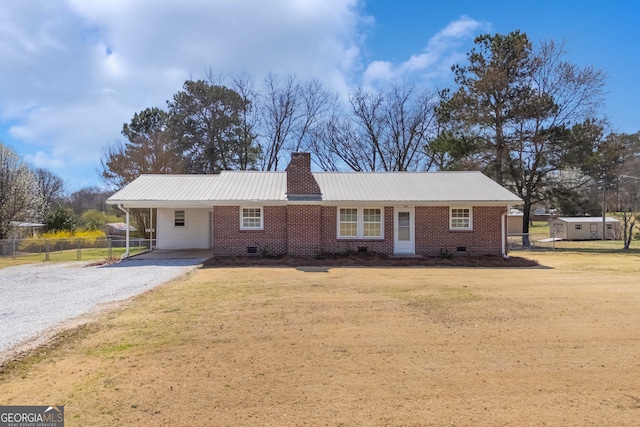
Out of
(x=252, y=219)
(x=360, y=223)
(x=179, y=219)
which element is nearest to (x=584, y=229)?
(x=360, y=223)

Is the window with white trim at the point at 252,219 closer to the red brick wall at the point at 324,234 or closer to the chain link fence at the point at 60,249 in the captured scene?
the red brick wall at the point at 324,234

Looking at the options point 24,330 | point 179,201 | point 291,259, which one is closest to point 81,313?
point 24,330

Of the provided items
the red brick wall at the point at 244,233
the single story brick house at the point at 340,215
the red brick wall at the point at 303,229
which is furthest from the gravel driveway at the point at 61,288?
the red brick wall at the point at 303,229

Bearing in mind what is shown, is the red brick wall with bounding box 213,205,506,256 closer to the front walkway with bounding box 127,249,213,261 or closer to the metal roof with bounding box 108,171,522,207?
the metal roof with bounding box 108,171,522,207

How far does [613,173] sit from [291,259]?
27806mm

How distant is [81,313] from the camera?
731 cm

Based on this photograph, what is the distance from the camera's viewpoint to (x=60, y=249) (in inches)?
829

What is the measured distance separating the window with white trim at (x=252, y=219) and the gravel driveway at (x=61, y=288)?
7.64 ft

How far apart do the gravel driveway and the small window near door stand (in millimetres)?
4806

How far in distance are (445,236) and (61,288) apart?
13.7 metres

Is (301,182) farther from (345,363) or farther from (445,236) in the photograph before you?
(345,363)

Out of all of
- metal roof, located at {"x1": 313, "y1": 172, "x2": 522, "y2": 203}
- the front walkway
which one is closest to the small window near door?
the front walkway

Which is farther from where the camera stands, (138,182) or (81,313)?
(138,182)

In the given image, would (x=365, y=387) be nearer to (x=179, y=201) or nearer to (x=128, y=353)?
(x=128, y=353)
